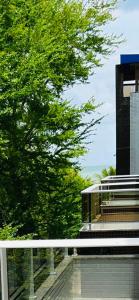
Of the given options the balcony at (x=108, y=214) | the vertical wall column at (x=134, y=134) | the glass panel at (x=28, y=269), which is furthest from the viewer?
the vertical wall column at (x=134, y=134)

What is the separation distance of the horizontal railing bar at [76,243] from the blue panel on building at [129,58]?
16.3 metres

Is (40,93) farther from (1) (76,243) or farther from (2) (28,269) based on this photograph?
Result: (1) (76,243)

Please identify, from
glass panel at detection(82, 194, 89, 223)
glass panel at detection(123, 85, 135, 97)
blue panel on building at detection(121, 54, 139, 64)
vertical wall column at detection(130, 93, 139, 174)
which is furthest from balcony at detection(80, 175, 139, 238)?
blue panel on building at detection(121, 54, 139, 64)

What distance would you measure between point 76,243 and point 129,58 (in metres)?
16.6

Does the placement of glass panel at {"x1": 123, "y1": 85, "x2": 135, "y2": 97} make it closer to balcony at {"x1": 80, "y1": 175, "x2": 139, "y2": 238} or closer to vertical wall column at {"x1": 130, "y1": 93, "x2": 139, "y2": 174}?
vertical wall column at {"x1": 130, "y1": 93, "x2": 139, "y2": 174}

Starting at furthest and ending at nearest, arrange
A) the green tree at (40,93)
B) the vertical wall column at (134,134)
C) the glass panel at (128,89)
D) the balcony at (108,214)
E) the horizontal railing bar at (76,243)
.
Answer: the glass panel at (128,89) < the vertical wall column at (134,134) < the green tree at (40,93) < the balcony at (108,214) < the horizontal railing bar at (76,243)

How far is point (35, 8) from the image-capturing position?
14.9 metres

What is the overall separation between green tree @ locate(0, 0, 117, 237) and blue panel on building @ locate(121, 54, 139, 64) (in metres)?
1.38

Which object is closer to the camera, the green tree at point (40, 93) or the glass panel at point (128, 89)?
the green tree at point (40, 93)

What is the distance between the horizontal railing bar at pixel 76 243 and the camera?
282 cm

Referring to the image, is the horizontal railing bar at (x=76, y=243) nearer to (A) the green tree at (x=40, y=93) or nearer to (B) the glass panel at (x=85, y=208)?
(B) the glass panel at (x=85, y=208)

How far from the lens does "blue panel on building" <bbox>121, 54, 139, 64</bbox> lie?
18.4 meters

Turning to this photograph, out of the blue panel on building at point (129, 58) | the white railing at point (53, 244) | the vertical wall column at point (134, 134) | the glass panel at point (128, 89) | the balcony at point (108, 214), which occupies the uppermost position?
the blue panel on building at point (129, 58)

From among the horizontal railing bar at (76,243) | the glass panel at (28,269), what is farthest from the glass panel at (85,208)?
the horizontal railing bar at (76,243)
